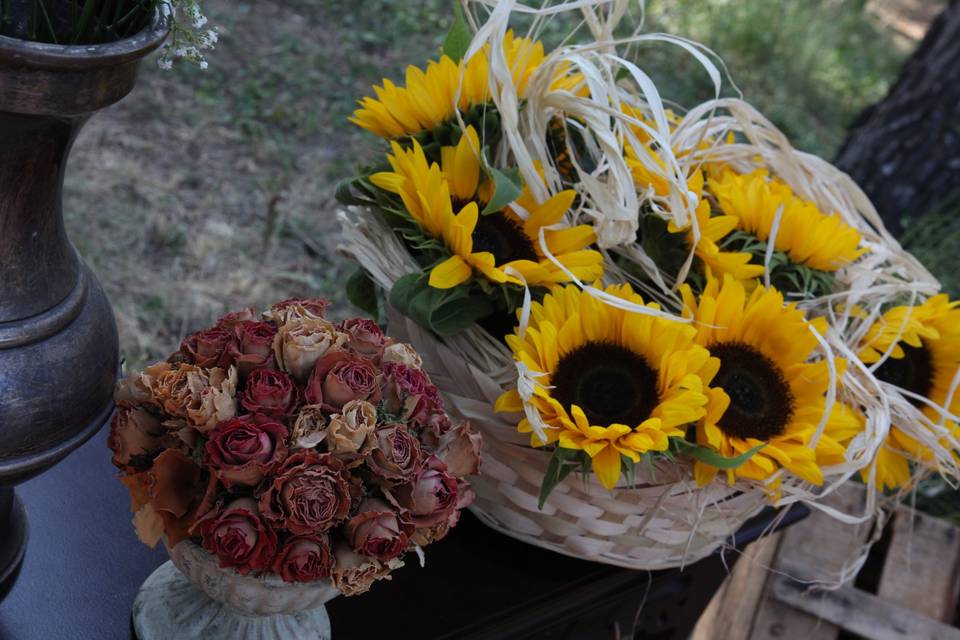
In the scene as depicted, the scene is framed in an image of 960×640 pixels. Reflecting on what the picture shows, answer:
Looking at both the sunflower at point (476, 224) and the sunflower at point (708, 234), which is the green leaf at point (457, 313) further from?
the sunflower at point (708, 234)

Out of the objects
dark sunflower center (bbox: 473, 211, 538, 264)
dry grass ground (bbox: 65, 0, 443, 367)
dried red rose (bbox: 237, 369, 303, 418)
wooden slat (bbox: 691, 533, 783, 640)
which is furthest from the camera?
dry grass ground (bbox: 65, 0, 443, 367)

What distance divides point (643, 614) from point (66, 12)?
0.80 metres

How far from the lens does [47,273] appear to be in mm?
646

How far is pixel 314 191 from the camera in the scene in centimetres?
212

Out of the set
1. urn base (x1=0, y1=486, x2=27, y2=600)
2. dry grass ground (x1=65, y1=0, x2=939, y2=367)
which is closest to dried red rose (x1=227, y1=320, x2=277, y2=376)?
urn base (x1=0, y1=486, x2=27, y2=600)

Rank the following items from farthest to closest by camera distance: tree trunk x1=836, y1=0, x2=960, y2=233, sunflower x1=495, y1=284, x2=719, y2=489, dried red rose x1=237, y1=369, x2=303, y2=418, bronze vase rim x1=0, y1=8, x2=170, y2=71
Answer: tree trunk x1=836, y1=0, x2=960, y2=233
sunflower x1=495, y1=284, x2=719, y2=489
dried red rose x1=237, y1=369, x2=303, y2=418
bronze vase rim x1=0, y1=8, x2=170, y2=71

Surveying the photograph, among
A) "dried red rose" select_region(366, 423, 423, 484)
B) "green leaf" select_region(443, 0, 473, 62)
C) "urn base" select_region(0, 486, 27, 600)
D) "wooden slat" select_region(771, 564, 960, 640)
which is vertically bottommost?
"wooden slat" select_region(771, 564, 960, 640)

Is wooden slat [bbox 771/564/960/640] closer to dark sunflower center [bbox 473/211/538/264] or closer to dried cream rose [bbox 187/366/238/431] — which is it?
dark sunflower center [bbox 473/211/538/264]

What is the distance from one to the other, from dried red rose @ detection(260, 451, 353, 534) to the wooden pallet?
871 mm

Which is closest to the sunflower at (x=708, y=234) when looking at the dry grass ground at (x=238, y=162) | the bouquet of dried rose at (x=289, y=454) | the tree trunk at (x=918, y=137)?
the bouquet of dried rose at (x=289, y=454)

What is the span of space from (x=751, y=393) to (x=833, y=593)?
0.71 metres

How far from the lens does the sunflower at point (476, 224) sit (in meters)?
0.80

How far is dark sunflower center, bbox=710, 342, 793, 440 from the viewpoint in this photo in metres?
0.83

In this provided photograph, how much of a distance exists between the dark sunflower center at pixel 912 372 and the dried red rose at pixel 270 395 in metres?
0.64
